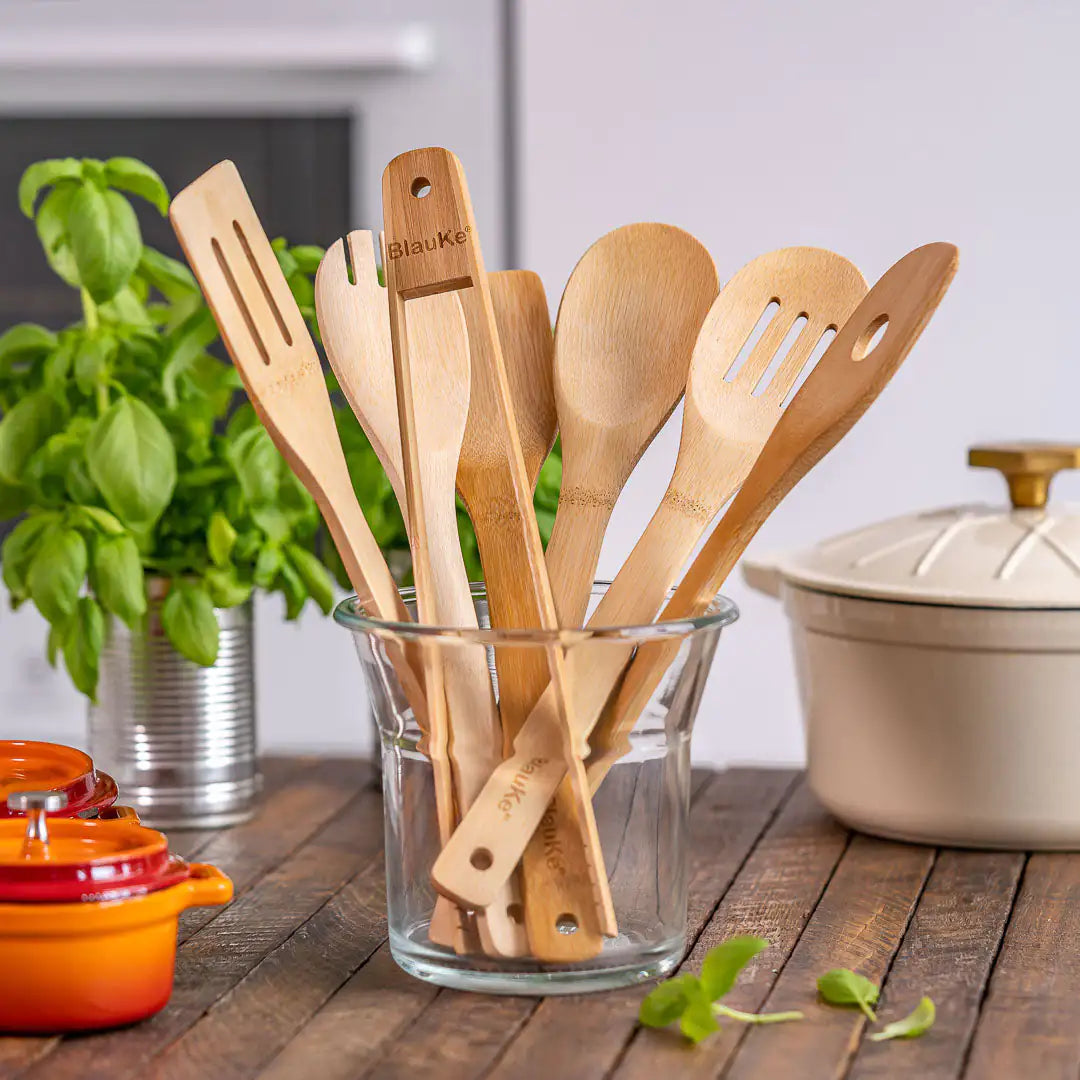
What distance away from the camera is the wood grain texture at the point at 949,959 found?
567 millimetres

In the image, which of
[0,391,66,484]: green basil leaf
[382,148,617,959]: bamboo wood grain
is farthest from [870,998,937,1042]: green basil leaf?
[0,391,66,484]: green basil leaf

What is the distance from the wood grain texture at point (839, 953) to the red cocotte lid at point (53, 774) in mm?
301

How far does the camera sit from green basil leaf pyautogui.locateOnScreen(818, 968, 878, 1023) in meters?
0.61

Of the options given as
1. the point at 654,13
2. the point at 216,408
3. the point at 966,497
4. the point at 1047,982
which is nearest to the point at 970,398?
the point at 966,497

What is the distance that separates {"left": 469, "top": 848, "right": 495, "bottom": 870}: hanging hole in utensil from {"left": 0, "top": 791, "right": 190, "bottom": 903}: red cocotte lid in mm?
110

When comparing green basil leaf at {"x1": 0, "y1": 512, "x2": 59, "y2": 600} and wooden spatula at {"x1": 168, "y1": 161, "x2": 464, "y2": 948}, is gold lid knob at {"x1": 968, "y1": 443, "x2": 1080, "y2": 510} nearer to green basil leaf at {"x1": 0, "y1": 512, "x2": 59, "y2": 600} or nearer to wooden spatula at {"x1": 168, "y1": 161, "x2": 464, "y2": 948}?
wooden spatula at {"x1": 168, "y1": 161, "x2": 464, "y2": 948}

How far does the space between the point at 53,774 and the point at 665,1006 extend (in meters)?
0.30

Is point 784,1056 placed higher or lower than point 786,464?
lower

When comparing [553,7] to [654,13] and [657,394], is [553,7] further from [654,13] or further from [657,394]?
[657,394]

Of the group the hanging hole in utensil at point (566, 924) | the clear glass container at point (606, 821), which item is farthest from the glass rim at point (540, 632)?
the hanging hole in utensil at point (566, 924)

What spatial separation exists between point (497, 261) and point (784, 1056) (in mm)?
1151

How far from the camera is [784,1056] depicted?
22.4 inches

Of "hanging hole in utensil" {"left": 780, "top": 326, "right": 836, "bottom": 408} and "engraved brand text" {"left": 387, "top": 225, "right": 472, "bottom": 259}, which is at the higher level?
"engraved brand text" {"left": 387, "top": 225, "right": 472, "bottom": 259}

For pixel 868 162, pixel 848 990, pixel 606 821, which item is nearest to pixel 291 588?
pixel 606 821
